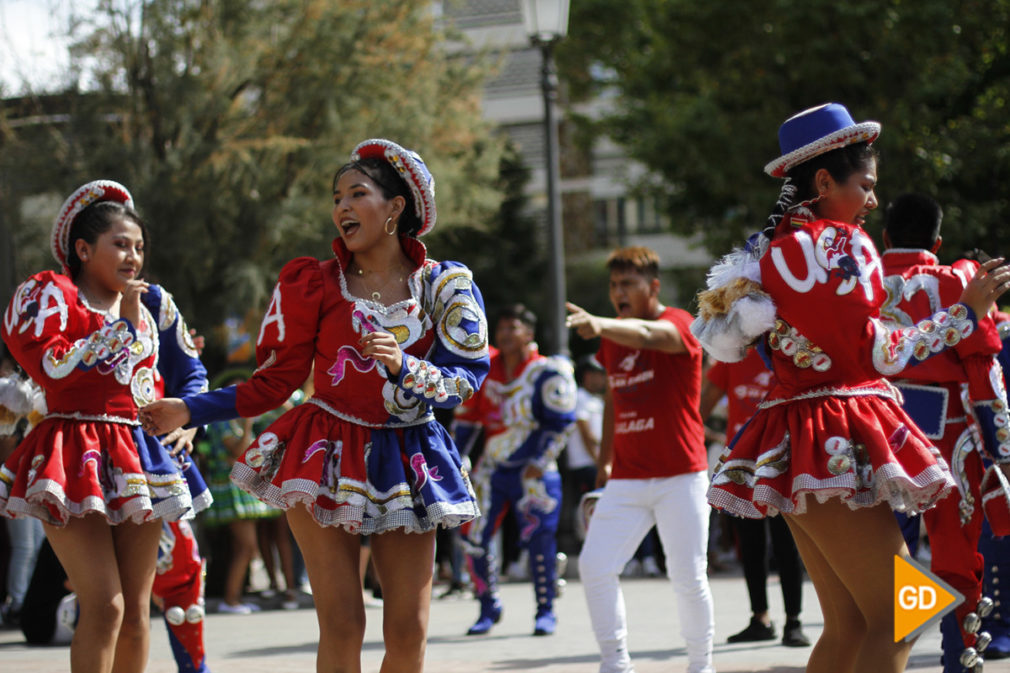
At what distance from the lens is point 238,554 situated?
11148 mm

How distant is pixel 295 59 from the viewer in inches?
624

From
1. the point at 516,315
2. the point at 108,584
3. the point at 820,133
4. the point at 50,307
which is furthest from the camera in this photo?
the point at 516,315

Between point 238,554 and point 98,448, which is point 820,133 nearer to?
point 98,448

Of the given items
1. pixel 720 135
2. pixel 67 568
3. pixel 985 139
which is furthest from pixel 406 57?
pixel 67 568

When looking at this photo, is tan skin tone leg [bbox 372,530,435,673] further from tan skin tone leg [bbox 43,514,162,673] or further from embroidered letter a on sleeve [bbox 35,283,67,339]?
embroidered letter a on sleeve [bbox 35,283,67,339]

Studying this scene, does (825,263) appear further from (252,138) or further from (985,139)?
(985,139)

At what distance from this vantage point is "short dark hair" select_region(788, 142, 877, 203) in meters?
4.30

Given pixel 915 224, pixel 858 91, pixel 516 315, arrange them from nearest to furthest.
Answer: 1. pixel 915 224
2. pixel 516 315
3. pixel 858 91

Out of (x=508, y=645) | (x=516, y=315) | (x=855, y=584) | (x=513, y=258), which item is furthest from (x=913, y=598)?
(x=513, y=258)

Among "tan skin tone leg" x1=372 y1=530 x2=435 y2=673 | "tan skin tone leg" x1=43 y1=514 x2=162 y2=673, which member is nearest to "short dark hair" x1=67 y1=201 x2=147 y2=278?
"tan skin tone leg" x1=43 y1=514 x2=162 y2=673

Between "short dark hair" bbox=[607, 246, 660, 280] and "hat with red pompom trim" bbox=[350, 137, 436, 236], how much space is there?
2.43 meters

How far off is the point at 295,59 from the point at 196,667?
35.9 ft

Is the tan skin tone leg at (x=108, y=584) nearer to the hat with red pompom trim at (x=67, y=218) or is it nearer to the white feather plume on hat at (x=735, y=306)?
the hat with red pompom trim at (x=67, y=218)

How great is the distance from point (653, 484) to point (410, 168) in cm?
260
